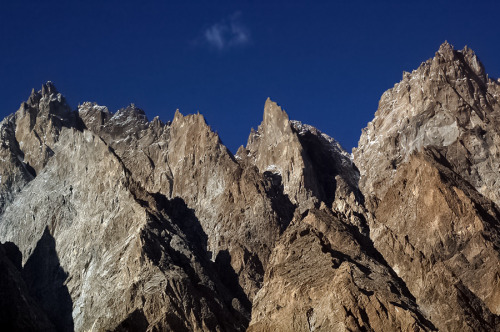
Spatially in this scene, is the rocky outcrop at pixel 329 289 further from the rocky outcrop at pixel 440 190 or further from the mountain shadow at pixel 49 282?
the mountain shadow at pixel 49 282

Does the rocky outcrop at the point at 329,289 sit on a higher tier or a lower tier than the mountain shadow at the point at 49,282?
lower

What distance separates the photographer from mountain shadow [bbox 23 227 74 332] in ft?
491

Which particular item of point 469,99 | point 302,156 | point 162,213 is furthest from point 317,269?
point 469,99

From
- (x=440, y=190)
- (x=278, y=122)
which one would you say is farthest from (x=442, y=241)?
(x=278, y=122)

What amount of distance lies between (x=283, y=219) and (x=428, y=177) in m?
24.4

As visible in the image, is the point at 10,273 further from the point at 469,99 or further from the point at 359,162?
the point at 469,99

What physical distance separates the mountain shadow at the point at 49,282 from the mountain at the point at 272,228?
11.3 inches

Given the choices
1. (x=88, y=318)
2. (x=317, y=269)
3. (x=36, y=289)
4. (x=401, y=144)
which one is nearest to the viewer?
(x=317, y=269)

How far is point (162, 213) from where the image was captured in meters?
166

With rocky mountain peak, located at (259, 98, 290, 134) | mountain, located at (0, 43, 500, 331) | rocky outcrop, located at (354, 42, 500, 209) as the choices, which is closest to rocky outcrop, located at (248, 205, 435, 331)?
mountain, located at (0, 43, 500, 331)

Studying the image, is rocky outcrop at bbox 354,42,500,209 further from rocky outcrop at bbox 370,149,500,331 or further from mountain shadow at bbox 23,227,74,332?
mountain shadow at bbox 23,227,74,332

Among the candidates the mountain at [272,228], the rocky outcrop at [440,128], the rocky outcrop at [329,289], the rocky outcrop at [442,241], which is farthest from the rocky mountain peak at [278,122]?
the rocky outcrop at [329,289]

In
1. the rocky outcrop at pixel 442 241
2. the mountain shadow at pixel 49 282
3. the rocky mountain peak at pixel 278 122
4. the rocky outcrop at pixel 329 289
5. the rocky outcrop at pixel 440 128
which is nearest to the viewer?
the rocky outcrop at pixel 329 289

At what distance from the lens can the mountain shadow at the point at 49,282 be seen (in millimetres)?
149750
